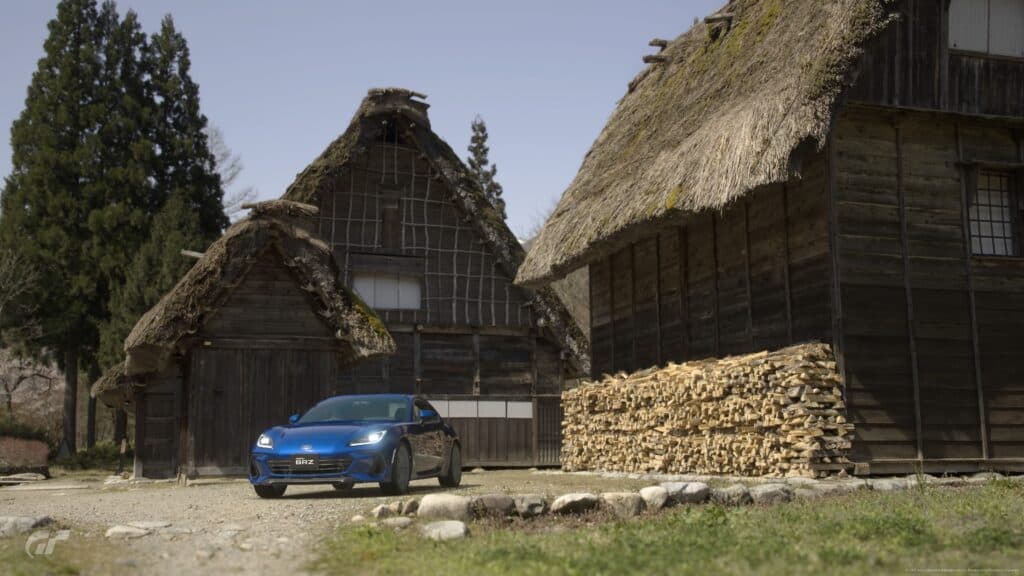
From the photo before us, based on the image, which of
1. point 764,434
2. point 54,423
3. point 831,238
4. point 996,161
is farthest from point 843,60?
point 54,423

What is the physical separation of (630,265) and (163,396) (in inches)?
371

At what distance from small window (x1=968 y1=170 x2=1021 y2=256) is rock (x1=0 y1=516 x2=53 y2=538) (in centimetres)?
1236

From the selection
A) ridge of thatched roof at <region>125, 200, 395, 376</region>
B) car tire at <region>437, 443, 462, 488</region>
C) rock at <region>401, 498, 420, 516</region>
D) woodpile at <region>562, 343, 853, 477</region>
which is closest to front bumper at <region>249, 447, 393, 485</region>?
car tire at <region>437, 443, 462, 488</region>

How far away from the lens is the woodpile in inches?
548

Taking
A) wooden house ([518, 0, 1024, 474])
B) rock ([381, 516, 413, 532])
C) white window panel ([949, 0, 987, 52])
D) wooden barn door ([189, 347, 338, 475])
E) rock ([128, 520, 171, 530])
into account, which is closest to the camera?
rock ([381, 516, 413, 532])

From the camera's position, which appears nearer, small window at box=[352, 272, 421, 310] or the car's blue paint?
the car's blue paint

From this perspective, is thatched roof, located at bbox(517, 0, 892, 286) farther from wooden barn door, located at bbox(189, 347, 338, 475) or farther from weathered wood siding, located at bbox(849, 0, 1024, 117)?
wooden barn door, located at bbox(189, 347, 338, 475)

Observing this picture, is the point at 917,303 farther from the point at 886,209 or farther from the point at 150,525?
the point at 150,525

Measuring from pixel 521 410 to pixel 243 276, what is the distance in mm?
9910

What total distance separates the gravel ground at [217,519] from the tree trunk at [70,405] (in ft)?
64.5

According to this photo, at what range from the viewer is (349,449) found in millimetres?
12828

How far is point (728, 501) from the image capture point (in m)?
10.6

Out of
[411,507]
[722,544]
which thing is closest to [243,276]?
[411,507]

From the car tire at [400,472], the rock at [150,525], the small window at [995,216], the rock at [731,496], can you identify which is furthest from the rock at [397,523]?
the small window at [995,216]
